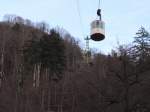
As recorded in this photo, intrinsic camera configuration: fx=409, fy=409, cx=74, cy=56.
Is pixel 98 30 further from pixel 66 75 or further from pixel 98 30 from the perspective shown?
pixel 66 75

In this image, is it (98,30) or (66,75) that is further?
(66,75)

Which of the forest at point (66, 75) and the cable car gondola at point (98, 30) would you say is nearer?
the cable car gondola at point (98, 30)

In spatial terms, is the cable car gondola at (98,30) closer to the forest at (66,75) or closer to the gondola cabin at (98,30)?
the gondola cabin at (98,30)

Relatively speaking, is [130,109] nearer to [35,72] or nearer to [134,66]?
[134,66]

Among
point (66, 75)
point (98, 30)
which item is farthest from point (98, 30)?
point (66, 75)

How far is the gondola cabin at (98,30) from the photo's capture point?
12.3 metres

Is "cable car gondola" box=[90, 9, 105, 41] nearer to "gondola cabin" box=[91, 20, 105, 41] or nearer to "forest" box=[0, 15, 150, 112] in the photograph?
"gondola cabin" box=[91, 20, 105, 41]

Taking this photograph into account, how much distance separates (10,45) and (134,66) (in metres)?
59.8

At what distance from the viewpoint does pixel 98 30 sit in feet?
40.7

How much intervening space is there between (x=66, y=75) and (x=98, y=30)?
198ft

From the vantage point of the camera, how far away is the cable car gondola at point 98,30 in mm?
12289

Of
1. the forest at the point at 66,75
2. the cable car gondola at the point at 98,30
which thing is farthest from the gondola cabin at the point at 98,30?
the forest at the point at 66,75

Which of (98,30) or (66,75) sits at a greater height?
(66,75)

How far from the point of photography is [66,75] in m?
72.4
